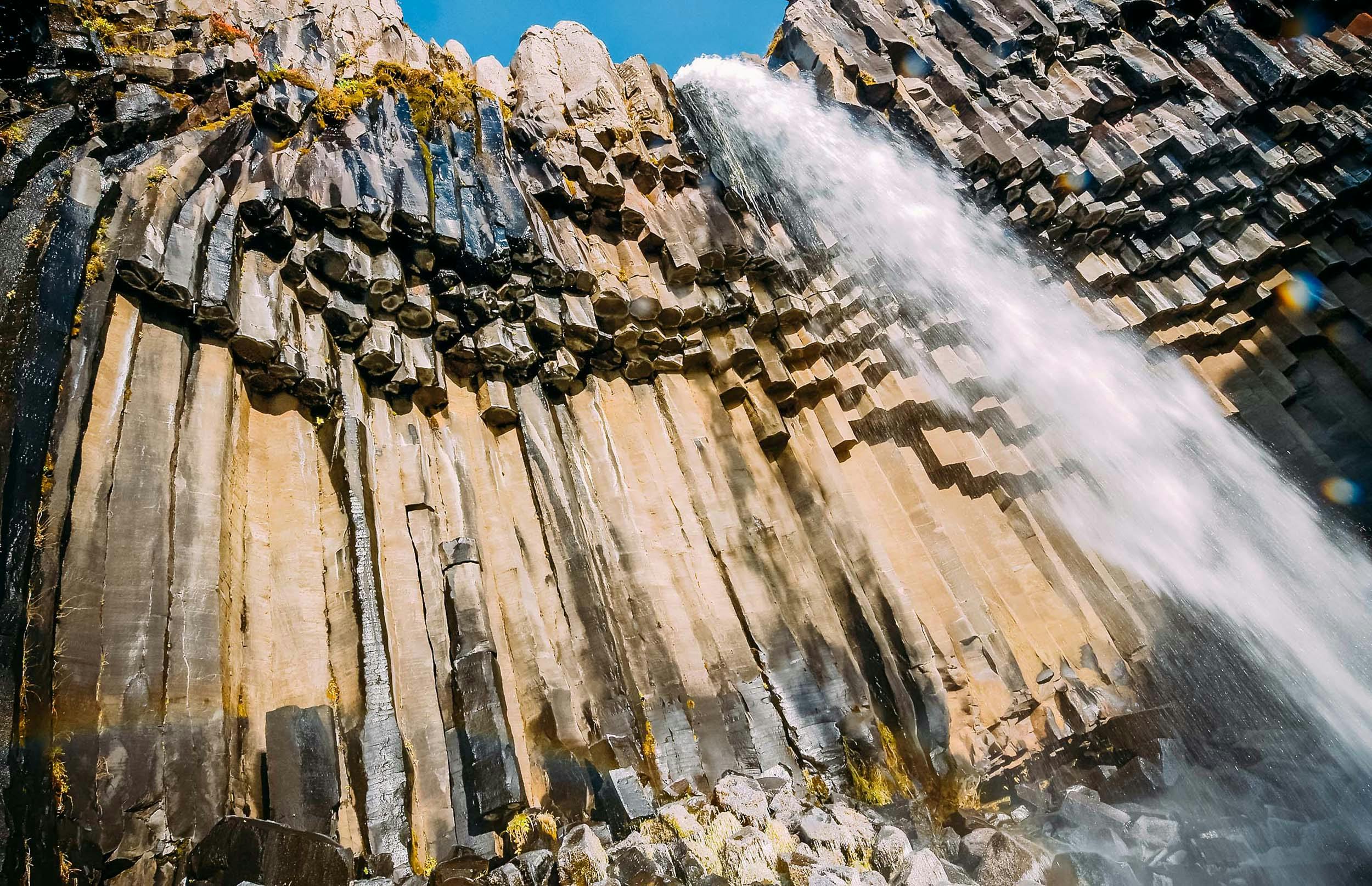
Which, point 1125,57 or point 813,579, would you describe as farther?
point 1125,57

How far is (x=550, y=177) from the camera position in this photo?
31.3 feet

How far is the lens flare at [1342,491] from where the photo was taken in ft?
37.3

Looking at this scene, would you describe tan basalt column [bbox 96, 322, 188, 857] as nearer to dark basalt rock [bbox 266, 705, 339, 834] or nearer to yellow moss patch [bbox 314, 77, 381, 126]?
dark basalt rock [bbox 266, 705, 339, 834]

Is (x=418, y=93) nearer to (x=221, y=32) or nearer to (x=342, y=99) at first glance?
(x=342, y=99)

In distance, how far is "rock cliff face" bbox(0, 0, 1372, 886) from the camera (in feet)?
15.4

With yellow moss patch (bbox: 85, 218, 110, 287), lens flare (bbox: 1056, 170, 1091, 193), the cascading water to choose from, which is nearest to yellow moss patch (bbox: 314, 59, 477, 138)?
yellow moss patch (bbox: 85, 218, 110, 287)

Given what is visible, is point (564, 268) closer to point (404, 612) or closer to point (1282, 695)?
point (404, 612)

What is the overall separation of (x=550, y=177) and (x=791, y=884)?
8.60 metres

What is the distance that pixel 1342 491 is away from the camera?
1146cm

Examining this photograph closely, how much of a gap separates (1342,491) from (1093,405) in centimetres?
466

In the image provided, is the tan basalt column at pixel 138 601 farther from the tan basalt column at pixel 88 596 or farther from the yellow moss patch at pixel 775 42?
the yellow moss patch at pixel 775 42

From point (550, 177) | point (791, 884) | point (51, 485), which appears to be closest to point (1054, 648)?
point (791, 884)

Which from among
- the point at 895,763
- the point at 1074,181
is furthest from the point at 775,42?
the point at 895,763

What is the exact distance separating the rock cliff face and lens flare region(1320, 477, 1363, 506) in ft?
1.13
